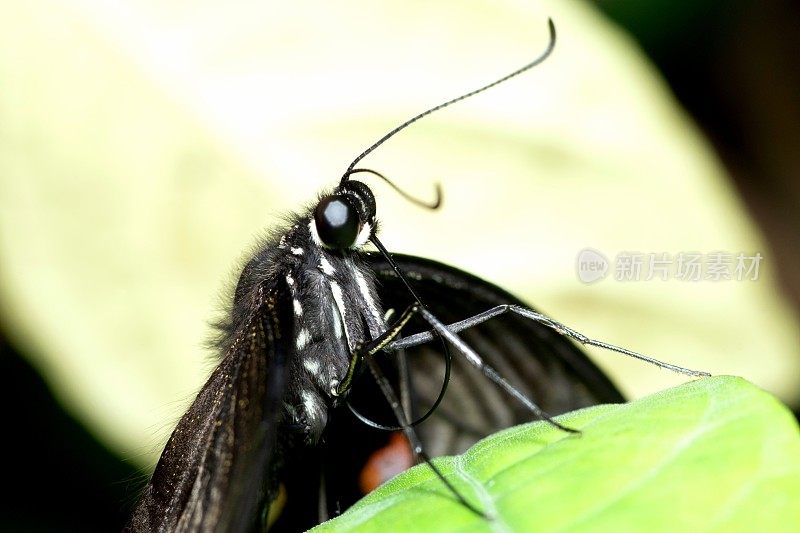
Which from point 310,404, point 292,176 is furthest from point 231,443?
point 292,176

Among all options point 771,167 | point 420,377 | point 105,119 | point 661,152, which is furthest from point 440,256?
point 771,167

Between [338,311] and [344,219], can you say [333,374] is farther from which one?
[344,219]

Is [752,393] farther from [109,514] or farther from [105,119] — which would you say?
[105,119]

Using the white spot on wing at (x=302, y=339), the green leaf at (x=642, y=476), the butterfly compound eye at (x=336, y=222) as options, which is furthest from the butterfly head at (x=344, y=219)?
the green leaf at (x=642, y=476)

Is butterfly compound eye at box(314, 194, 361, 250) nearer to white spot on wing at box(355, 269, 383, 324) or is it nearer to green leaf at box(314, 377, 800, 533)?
white spot on wing at box(355, 269, 383, 324)

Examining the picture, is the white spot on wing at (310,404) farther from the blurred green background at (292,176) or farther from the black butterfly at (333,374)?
the blurred green background at (292,176)

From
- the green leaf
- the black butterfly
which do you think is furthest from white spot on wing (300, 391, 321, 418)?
the green leaf
